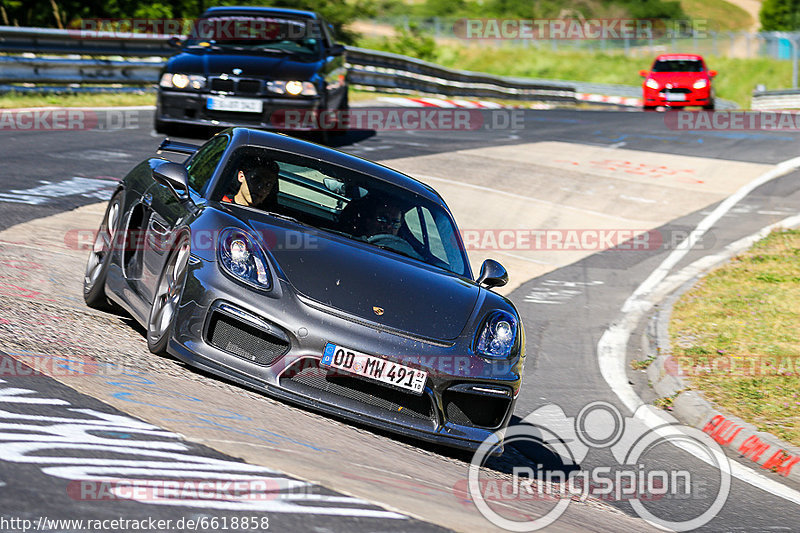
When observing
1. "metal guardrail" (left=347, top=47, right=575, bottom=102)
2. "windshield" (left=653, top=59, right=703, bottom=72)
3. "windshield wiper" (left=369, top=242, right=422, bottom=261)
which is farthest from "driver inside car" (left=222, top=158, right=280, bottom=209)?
"windshield" (left=653, top=59, right=703, bottom=72)

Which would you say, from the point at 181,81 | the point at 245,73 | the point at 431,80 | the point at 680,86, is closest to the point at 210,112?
the point at 181,81

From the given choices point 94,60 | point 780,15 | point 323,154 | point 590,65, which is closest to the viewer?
point 323,154

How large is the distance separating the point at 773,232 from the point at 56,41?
11743 mm

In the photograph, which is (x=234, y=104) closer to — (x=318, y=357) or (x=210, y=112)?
(x=210, y=112)

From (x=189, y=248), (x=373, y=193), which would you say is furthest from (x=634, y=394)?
(x=189, y=248)

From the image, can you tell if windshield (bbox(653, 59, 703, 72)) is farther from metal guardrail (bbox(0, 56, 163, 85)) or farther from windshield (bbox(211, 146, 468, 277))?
windshield (bbox(211, 146, 468, 277))

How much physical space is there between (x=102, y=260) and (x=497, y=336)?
270 centimetres

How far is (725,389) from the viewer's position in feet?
25.1

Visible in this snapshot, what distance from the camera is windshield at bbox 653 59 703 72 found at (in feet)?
99.9

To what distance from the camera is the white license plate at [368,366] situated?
4949mm

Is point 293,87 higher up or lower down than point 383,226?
higher up

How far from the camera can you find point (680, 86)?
29.4 metres

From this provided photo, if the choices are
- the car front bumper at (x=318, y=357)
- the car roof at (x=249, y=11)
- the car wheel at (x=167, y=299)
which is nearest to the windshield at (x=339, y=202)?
the car wheel at (x=167, y=299)

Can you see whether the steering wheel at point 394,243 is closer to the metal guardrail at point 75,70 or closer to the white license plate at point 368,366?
the white license plate at point 368,366
